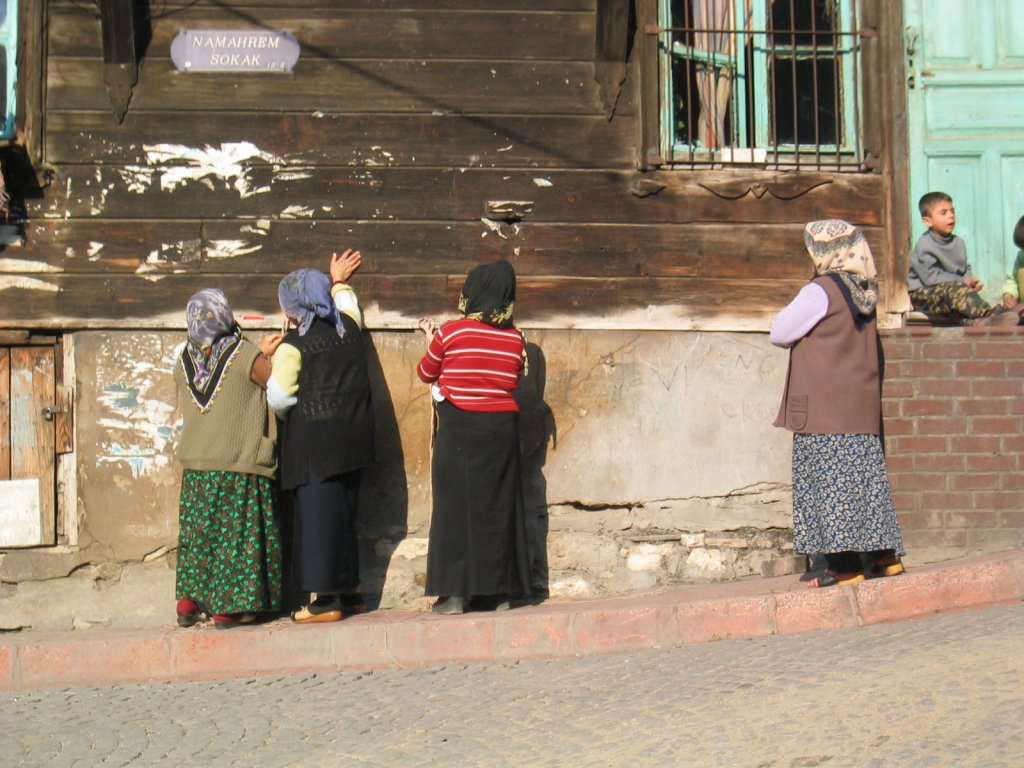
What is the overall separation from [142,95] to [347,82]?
1.01 meters

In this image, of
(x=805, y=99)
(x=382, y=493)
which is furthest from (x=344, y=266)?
(x=805, y=99)

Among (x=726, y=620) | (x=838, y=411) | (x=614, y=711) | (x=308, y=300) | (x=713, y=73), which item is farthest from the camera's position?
(x=713, y=73)

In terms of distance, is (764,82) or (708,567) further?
(764,82)

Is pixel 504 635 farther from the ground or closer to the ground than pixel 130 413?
closer to the ground

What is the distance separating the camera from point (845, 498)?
6.30 meters

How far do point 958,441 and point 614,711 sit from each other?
2.77 m

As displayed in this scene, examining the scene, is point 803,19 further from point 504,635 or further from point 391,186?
point 504,635

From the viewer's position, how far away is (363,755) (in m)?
4.88

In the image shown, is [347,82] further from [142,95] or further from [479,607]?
[479,607]

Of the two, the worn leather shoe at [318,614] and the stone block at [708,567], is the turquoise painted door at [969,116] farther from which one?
the worn leather shoe at [318,614]

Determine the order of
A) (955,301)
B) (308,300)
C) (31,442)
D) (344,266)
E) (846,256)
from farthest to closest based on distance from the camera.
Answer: (955,301), (31,442), (344,266), (308,300), (846,256)

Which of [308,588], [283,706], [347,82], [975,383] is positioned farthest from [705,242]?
[283,706]

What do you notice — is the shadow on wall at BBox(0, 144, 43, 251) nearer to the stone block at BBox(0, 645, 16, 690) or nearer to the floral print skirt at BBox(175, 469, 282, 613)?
the floral print skirt at BBox(175, 469, 282, 613)

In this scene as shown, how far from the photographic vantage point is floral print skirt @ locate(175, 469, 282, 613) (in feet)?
21.2
